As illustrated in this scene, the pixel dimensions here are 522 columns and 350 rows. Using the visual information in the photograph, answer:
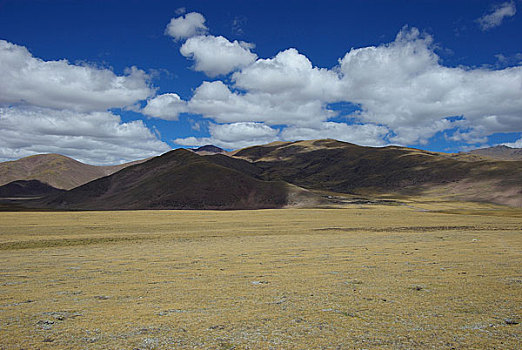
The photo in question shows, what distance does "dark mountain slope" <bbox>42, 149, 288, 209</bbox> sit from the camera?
12025 cm

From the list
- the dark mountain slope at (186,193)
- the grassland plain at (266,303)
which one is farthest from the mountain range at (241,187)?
the grassland plain at (266,303)

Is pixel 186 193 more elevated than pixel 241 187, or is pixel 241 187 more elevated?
pixel 241 187

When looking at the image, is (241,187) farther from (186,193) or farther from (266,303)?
(266,303)

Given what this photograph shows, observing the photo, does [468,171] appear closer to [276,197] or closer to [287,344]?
[276,197]

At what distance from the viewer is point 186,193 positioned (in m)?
124

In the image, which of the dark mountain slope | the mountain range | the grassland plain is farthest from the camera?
the mountain range

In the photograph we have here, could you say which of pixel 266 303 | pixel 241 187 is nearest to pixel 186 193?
pixel 241 187

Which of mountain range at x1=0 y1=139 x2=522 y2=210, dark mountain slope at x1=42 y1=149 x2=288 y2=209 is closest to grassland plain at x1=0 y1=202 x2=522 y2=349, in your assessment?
mountain range at x1=0 y1=139 x2=522 y2=210

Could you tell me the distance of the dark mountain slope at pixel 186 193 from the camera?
120 m

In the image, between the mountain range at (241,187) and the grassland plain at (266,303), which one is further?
the mountain range at (241,187)

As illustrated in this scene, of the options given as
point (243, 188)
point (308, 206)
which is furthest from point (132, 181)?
point (308, 206)

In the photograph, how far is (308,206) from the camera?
109312 mm

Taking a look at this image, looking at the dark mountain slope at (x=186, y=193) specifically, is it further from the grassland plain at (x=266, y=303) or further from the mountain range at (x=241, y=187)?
the grassland plain at (x=266, y=303)

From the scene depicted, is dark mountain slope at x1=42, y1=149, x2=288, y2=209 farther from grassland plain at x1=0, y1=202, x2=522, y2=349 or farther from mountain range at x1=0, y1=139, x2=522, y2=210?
grassland plain at x1=0, y1=202, x2=522, y2=349
